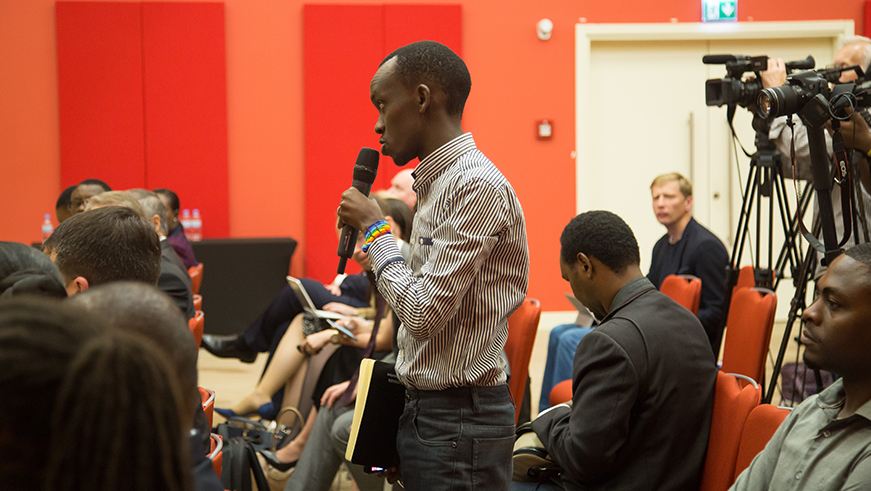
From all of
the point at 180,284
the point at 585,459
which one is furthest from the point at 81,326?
the point at 180,284

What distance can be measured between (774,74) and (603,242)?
53.5 inches

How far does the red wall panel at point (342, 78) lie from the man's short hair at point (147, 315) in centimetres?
587

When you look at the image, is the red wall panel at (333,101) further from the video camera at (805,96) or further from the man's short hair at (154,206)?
the video camera at (805,96)

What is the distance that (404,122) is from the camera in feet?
4.80

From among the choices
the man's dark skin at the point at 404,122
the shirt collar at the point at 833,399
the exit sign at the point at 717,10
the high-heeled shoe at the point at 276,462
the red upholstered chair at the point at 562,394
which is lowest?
the high-heeled shoe at the point at 276,462

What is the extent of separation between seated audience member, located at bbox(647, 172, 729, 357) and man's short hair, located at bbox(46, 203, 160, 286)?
2561mm

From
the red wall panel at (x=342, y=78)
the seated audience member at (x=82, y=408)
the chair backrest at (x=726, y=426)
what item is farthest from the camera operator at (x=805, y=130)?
the red wall panel at (x=342, y=78)

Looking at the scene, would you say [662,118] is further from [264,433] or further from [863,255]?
[863,255]

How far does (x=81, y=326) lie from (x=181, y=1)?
6.60 m

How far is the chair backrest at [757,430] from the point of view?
59.6 inches

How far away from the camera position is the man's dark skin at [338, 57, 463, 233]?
1.46 metres

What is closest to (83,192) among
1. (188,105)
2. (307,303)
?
(307,303)

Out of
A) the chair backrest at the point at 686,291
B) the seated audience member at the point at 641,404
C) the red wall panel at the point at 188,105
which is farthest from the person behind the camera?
the red wall panel at the point at 188,105

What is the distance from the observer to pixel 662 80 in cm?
683
